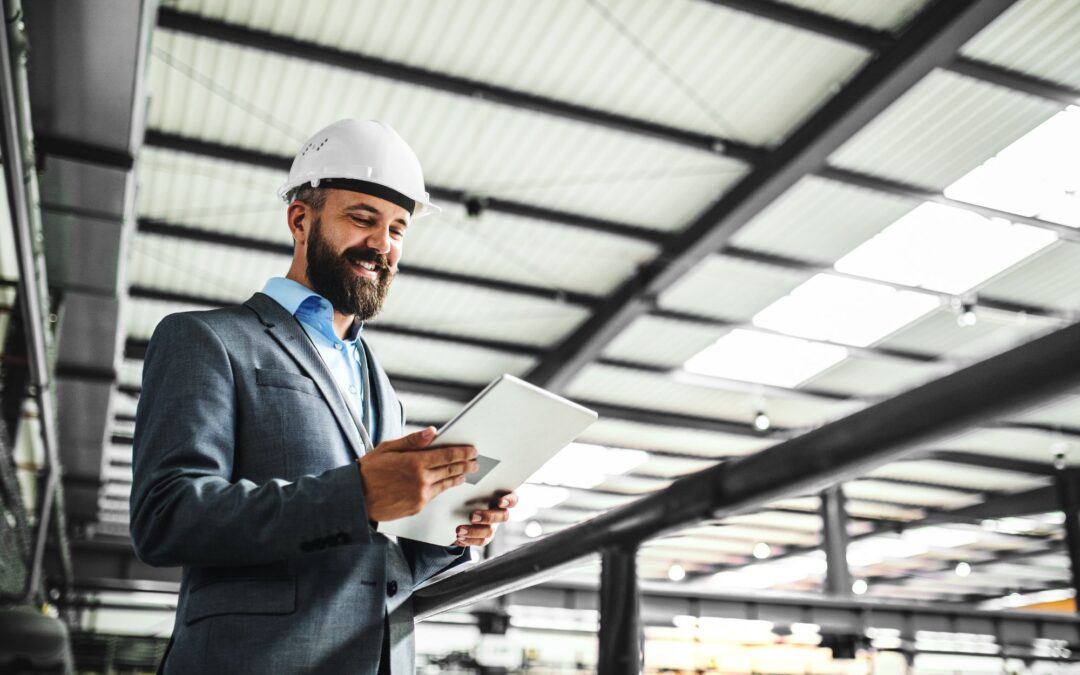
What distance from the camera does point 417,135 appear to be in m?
8.29

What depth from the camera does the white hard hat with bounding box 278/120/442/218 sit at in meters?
1.83

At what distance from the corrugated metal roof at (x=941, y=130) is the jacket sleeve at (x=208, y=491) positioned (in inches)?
282

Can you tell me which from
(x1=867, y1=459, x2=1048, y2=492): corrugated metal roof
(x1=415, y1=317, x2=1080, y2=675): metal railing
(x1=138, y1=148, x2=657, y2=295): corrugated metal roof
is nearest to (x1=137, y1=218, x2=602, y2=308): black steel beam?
(x1=138, y1=148, x2=657, y2=295): corrugated metal roof

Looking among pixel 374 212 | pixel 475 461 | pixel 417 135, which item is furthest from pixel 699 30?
pixel 475 461

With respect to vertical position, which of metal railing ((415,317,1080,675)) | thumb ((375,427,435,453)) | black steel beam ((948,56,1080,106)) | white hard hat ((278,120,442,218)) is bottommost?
metal railing ((415,317,1080,675))

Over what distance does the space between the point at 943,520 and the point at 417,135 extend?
1412 centimetres

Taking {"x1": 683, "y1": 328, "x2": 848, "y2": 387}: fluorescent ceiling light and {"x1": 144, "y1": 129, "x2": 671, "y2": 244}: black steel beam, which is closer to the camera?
{"x1": 144, "y1": 129, "x2": 671, "y2": 244}: black steel beam

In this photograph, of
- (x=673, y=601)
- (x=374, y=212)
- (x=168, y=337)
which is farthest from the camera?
(x=673, y=601)

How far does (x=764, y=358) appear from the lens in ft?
40.1

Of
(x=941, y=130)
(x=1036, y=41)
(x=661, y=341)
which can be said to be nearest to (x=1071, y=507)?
(x=661, y=341)

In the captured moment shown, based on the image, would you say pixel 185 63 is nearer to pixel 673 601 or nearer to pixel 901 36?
pixel 901 36

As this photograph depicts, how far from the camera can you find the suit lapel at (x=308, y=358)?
162 cm

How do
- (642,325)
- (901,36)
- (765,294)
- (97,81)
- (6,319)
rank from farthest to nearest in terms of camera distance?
(642,325) → (765,294) → (6,319) → (901,36) → (97,81)

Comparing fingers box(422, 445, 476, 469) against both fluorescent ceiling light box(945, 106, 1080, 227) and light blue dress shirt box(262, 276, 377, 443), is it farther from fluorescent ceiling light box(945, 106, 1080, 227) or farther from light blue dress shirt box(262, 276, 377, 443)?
fluorescent ceiling light box(945, 106, 1080, 227)
